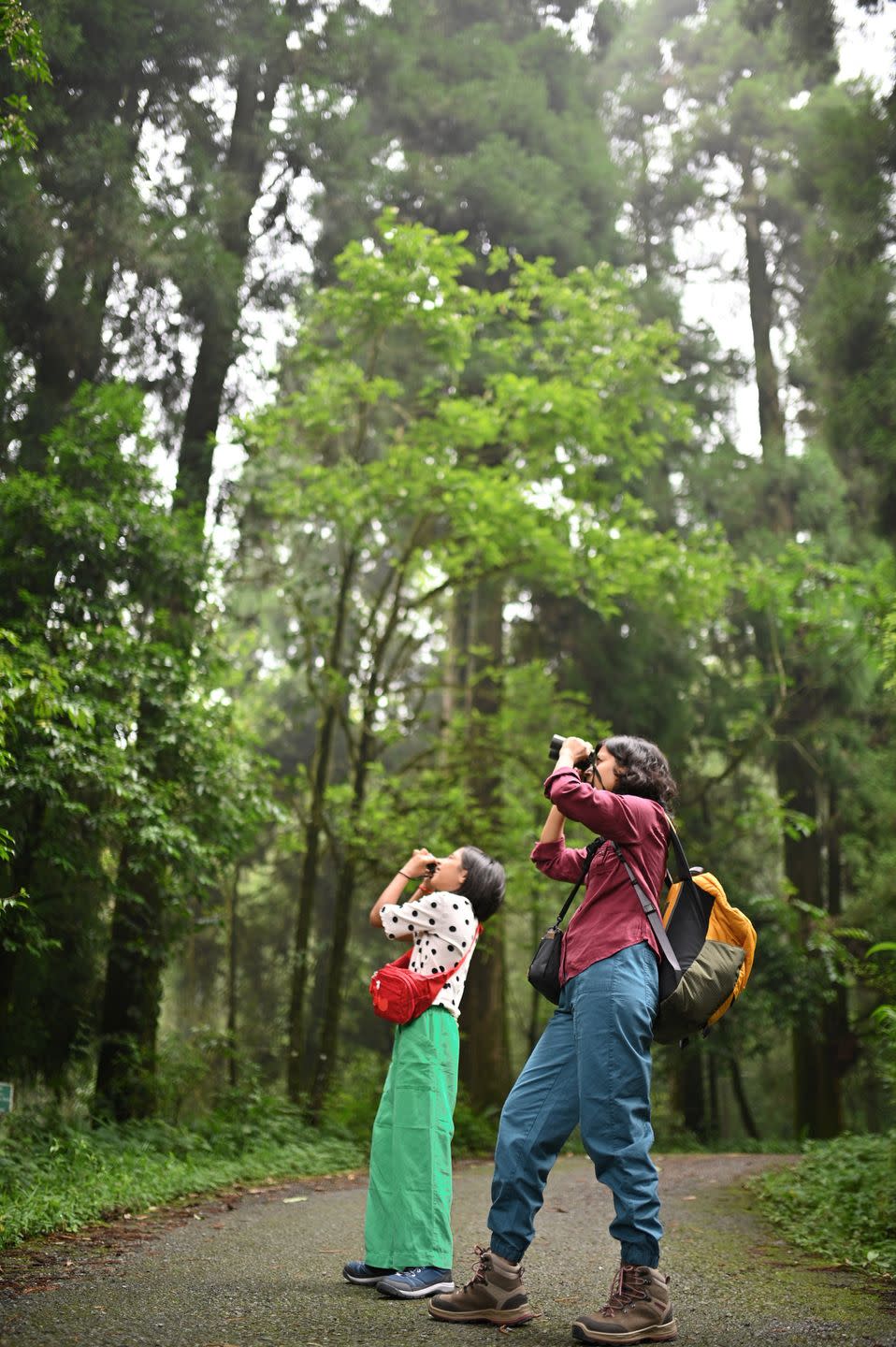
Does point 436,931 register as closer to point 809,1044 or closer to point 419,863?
point 419,863

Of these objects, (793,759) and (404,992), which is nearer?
(404,992)

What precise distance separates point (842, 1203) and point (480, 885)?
3.49m

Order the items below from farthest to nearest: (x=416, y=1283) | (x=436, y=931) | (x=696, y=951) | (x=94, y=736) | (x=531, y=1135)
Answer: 1. (x=94, y=736)
2. (x=436, y=931)
3. (x=416, y=1283)
4. (x=696, y=951)
5. (x=531, y=1135)

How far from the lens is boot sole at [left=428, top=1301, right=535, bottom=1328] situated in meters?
3.61

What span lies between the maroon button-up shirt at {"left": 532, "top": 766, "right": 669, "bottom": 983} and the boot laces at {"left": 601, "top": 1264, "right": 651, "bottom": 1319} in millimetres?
870

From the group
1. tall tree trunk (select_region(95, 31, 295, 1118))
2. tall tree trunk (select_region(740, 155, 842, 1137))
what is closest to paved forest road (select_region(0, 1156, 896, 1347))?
tall tree trunk (select_region(95, 31, 295, 1118))

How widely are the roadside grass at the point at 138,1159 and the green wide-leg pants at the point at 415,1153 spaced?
1.74 metres

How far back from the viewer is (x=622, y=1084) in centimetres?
356

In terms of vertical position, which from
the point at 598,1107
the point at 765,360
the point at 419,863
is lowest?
the point at 598,1107

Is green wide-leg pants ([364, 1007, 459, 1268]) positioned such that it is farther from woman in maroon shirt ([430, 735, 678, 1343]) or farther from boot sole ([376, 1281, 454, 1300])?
woman in maroon shirt ([430, 735, 678, 1343])

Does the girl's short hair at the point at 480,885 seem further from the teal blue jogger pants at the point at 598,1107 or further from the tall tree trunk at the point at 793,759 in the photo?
the tall tree trunk at the point at 793,759

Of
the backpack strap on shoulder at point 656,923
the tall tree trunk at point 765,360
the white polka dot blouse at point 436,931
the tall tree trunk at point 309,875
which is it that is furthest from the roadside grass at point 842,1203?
the tall tree trunk at point 765,360

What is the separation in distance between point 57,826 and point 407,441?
6.26 m

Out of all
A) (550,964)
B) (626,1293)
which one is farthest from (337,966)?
(626,1293)
